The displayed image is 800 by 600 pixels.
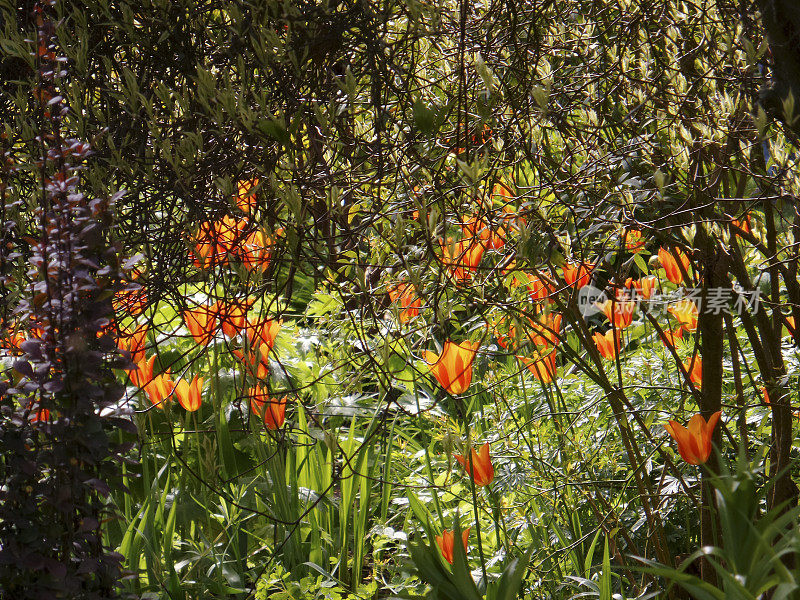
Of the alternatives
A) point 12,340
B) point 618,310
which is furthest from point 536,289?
point 12,340

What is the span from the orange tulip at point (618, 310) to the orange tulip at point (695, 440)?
32 centimetres

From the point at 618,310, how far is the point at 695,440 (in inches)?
16.2

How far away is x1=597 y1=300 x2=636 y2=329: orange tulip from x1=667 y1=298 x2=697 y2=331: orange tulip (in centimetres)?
10

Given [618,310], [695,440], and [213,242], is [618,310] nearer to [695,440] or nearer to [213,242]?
[695,440]

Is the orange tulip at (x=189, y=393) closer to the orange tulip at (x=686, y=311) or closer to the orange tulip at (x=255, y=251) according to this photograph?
the orange tulip at (x=255, y=251)

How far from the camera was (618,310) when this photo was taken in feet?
6.18

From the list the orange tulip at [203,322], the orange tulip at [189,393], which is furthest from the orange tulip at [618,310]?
the orange tulip at [189,393]

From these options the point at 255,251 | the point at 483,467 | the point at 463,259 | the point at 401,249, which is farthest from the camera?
the point at 255,251

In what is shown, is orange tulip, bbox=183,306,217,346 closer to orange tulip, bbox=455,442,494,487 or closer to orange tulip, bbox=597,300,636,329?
orange tulip, bbox=455,442,494,487

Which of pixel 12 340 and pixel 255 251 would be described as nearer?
pixel 255 251

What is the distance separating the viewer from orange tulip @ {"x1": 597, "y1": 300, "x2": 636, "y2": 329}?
1.84 m

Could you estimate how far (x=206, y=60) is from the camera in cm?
169

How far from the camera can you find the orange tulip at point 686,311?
190cm

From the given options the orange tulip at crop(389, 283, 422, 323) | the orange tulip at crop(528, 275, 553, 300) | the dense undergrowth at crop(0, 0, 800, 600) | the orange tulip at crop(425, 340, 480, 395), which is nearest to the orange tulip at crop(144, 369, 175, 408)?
the dense undergrowth at crop(0, 0, 800, 600)
